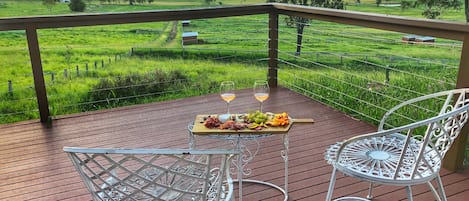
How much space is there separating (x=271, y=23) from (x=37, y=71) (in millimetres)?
2148

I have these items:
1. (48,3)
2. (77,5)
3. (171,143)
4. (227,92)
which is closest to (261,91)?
(227,92)

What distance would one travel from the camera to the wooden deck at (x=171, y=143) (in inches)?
97.7

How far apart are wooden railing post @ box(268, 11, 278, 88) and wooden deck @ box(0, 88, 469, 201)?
173mm

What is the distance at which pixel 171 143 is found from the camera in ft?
10.4

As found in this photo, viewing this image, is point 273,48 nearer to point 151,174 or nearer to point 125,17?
point 125,17

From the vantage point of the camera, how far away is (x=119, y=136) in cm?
331

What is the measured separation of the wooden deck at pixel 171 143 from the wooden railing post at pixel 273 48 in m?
0.17

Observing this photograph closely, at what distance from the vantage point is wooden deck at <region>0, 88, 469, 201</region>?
2.48 meters

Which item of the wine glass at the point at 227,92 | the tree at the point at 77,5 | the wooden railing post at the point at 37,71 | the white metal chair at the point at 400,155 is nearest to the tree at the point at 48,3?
the tree at the point at 77,5

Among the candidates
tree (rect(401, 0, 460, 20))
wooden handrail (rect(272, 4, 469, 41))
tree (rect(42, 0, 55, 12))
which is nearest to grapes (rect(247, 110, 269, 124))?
wooden handrail (rect(272, 4, 469, 41))

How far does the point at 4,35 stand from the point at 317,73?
136 inches

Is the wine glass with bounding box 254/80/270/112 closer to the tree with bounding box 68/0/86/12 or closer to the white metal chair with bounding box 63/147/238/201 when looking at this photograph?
the white metal chair with bounding box 63/147/238/201

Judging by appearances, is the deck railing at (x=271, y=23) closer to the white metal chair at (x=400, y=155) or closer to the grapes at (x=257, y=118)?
the white metal chair at (x=400, y=155)

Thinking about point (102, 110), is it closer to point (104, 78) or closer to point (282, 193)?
point (104, 78)
